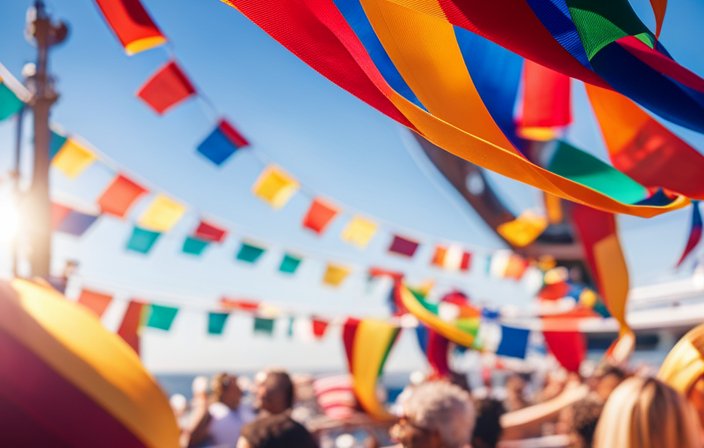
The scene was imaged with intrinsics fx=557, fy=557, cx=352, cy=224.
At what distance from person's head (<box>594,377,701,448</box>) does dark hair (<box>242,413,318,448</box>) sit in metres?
1.15

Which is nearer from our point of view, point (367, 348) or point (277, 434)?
point (277, 434)

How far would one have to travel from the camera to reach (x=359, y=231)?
25.6 ft

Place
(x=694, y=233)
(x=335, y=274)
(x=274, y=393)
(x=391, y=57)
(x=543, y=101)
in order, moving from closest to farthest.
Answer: (x=391, y=57), (x=274, y=393), (x=694, y=233), (x=543, y=101), (x=335, y=274)

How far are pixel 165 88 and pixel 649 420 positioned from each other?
4.46 metres

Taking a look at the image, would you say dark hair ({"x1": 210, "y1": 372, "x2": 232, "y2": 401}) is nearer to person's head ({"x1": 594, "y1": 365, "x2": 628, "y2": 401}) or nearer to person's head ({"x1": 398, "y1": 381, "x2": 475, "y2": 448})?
person's head ({"x1": 398, "y1": 381, "x2": 475, "y2": 448})

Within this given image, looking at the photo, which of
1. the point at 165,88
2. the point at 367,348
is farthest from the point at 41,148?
the point at 367,348

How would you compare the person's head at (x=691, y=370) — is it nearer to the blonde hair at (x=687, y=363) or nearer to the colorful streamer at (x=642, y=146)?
the blonde hair at (x=687, y=363)

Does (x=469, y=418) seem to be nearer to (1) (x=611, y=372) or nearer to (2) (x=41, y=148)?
(1) (x=611, y=372)

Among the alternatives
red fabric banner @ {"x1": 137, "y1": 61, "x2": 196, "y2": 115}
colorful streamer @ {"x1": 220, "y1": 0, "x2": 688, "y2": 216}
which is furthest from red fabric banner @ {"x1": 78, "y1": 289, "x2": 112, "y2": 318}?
colorful streamer @ {"x1": 220, "y1": 0, "x2": 688, "y2": 216}

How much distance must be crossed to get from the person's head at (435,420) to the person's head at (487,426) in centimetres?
89

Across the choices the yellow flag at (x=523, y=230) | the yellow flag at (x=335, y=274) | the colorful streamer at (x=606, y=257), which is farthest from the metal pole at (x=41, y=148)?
the yellow flag at (x=523, y=230)

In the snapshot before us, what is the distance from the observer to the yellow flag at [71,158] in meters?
5.64

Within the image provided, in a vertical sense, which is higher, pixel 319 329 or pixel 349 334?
pixel 349 334

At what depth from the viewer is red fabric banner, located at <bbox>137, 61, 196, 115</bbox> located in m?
4.85
